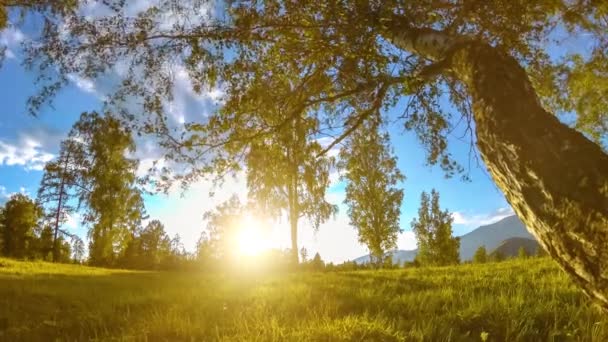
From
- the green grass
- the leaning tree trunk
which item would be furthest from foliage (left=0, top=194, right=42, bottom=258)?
the leaning tree trunk

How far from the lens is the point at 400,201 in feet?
137

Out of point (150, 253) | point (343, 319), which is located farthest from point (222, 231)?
point (343, 319)

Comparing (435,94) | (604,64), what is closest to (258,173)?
(435,94)

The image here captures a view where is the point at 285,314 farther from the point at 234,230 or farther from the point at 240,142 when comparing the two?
the point at 234,230

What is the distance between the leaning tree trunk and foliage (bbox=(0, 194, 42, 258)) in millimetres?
57531

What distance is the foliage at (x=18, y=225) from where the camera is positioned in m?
48.6

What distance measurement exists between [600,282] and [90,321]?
6.40 m

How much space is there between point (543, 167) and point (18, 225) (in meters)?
60.5

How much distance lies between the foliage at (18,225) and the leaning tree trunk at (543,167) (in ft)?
189

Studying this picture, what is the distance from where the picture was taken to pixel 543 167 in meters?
2.84

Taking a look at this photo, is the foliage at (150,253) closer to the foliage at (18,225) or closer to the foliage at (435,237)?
the foliage at (18,225)

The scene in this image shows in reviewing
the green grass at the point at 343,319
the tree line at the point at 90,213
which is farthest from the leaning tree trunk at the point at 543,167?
the tree line at the point at 90,213

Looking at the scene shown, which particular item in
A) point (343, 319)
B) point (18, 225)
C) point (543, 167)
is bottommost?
point (343, 319)

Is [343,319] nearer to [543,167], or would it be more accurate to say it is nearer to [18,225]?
[543,167]
